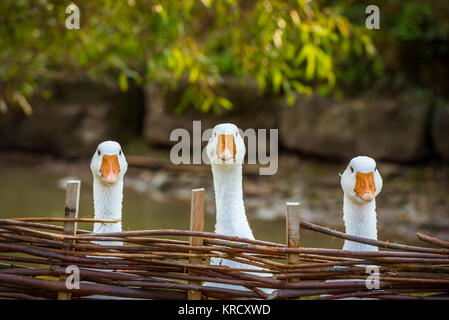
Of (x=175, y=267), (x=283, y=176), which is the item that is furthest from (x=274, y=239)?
(x=283, y=176)

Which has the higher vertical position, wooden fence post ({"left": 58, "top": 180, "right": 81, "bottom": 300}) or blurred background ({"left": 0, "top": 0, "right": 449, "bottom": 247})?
Result: blurred background ({"left": 0, "top": 0, "right": 449, "bottom": 247})

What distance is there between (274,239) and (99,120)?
162 inches

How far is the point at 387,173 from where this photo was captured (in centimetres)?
538

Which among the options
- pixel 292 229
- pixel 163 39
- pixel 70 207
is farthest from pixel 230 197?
pixel 163 39

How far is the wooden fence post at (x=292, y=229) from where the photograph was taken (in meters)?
1.40

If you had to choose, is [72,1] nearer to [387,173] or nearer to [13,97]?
[13,97]

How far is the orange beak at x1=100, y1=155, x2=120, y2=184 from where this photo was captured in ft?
5.07

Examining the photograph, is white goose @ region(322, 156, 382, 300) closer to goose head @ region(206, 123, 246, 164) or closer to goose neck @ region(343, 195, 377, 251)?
goose neck @ region(343, 195, 377, 251)

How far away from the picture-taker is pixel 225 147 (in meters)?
1.57

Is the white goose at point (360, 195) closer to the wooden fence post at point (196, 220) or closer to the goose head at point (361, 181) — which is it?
the goose head at point (361, 181)

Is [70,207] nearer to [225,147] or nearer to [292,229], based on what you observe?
[225,147]

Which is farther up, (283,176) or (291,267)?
(283,176)

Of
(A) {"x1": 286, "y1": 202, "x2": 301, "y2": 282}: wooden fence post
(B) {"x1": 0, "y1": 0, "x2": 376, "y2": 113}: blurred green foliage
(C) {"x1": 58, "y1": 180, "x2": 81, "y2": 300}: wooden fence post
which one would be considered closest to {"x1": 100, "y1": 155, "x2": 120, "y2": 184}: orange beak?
(C) {"x1": 58, "y1": 180, "x2": 81, "y2": 300}: wooden fence post

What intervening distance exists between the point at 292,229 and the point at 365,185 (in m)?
0.25
